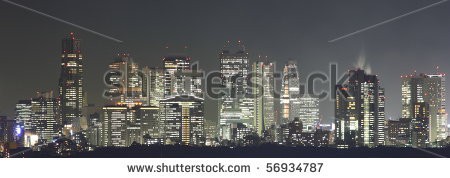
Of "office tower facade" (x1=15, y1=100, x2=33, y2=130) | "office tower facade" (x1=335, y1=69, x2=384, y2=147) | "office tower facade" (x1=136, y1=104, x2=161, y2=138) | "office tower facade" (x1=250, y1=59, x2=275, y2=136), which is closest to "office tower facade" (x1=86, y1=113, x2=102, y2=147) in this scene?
"office tower facade" (x1=136, y1=104, x2=161, y2=138)

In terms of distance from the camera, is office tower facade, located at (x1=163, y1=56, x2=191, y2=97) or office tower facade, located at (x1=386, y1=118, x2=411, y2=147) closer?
office tower facade, located at (x1=163, y1=56, x2=191, y2=97)

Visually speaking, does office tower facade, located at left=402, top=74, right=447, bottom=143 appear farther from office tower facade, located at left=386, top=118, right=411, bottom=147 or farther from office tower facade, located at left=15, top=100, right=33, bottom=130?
office tower facade, located at left=15, top=100, right=33, bottom=130

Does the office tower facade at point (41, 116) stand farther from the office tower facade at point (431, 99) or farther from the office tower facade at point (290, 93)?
the office tower facade at point (431, 99)

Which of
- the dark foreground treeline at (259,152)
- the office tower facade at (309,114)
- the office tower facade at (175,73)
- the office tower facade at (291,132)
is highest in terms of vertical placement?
the office tower facade at (175,73)

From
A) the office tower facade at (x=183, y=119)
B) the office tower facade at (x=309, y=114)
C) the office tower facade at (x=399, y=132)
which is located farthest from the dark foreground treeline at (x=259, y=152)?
the office tower facade at (x=309, y=114)

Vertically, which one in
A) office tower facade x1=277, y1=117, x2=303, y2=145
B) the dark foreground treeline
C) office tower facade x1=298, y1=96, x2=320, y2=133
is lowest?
the dark foreground treeline

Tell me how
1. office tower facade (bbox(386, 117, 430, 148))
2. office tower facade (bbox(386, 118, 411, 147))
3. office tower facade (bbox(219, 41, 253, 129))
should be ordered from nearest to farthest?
office tower facade (bbox(219, 41, 253, 129)), office tower facade (bbox(386, 117, 430, 148)), office tower facade (bbox(386, 118, 411, 147))

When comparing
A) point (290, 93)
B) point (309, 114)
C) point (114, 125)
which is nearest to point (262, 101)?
point (290, 93)
